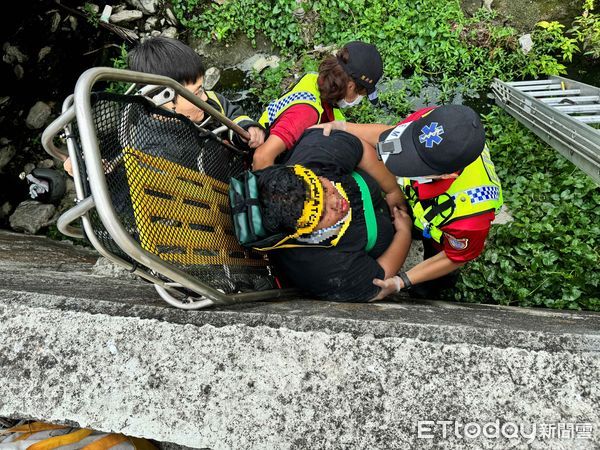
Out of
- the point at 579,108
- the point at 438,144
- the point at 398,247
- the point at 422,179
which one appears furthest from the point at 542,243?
the point at 438,144

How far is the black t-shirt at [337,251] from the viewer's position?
6.97ft

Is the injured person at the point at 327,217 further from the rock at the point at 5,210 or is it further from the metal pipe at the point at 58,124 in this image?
the rock at the point at 5,210

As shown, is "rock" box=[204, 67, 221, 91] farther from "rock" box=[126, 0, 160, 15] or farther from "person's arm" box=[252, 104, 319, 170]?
"person's arm" box=[252, 104, 319, 170]

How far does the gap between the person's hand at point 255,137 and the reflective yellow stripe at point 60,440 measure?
1.70 m

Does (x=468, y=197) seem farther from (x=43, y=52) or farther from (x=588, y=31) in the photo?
(x=43, y=52)

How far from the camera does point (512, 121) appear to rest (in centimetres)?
388

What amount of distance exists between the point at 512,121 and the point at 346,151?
2.30m

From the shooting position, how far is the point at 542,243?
3240 millimetres

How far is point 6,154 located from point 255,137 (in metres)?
3.29

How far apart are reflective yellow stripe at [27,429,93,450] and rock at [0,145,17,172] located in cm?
382

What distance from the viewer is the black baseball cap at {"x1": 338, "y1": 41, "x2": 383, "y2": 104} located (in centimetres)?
280

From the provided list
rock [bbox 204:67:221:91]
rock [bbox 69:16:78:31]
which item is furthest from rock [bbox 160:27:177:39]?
rock [bbox 69:16:78:31]

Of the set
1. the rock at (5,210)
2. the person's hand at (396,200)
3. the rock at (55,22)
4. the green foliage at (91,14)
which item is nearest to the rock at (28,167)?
the rock at (5,210)

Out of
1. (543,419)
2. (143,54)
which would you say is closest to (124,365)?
(543,419)
